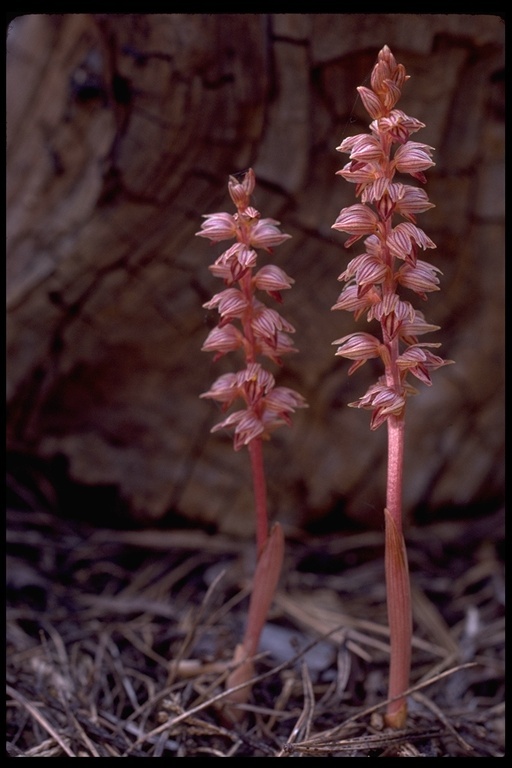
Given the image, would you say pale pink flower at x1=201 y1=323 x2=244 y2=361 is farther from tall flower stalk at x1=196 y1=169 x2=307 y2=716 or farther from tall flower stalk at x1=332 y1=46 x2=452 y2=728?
tall flower stalk at x1=332 y1=46 x2=452 y2=728

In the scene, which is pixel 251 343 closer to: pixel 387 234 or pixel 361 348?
pixel 361 348

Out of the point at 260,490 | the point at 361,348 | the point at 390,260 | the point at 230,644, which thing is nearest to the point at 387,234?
the point at 390,260

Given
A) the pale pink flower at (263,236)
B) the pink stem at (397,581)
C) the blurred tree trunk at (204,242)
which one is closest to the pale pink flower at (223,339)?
the pale pink flower at (263,236)

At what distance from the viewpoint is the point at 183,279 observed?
2871mm

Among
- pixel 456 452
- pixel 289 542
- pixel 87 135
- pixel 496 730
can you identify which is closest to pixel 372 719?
pixel 496 730

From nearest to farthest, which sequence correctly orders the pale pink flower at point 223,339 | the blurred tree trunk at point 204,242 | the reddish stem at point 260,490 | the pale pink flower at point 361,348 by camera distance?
the pale pink flower at point 361,348 < the pale pink flower at point 223,339 < the reddish stem at point 260,490 < the blurred tree trunk at point 204,242

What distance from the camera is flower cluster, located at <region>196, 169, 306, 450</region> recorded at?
68.4 inches

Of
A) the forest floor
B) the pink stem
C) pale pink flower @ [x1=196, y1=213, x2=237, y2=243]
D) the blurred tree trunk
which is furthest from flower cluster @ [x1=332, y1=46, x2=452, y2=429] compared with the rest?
the blurred tree trunk

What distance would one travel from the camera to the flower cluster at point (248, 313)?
5.70ft

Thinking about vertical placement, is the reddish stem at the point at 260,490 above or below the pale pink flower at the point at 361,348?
below

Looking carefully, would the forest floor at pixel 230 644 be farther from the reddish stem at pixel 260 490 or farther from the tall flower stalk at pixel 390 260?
the tall flower stalk at pixel 390 260

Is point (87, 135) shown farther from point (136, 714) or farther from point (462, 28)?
point (136, 714)

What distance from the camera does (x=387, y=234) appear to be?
5.40 feet
